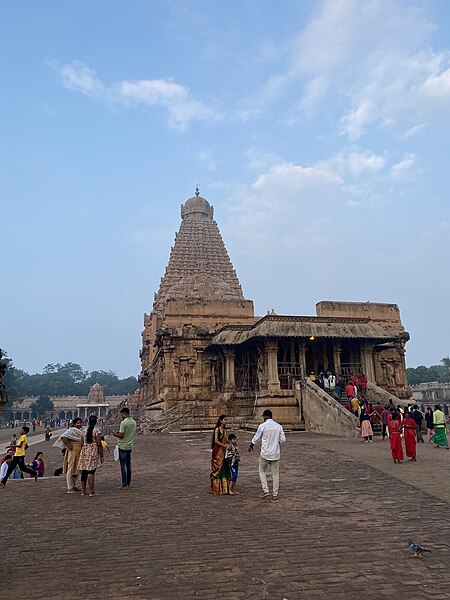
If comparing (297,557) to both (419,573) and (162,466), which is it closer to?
(419,573)

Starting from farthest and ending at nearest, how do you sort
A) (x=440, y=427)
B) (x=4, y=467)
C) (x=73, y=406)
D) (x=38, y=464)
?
(x=73, y=406) → (x=440, y=427) → (x=38, y=464) → (x=4, y=467)

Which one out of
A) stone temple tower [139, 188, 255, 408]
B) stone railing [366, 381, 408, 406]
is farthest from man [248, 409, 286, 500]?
stone temple tower [139, 188, 255, 408]

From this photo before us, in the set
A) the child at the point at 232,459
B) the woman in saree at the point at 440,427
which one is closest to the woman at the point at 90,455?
the child at the point at 232,459

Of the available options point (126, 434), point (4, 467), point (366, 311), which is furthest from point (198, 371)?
point (126, 434)

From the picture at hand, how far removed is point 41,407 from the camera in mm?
86812

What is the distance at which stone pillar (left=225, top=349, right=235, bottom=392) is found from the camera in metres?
29.2

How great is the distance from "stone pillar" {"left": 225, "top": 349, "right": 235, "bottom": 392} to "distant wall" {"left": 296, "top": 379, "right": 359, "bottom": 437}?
19.3ft

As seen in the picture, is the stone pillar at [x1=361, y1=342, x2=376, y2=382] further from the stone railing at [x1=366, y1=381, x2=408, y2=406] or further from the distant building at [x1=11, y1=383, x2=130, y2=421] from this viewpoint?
the distant building at [x1=11, y1=383, x2=130, y2=421]

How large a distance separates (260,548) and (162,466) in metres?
7.77

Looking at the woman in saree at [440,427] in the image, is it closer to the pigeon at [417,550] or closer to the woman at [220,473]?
the woman at [220,473]

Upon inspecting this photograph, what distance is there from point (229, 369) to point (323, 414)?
9321 mm

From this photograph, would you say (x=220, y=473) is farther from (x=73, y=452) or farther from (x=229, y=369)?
(x=229, y=369)

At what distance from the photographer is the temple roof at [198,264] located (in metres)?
47.0

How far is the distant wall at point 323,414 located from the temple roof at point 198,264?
21.3 m
